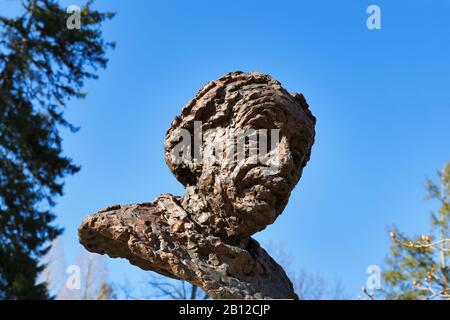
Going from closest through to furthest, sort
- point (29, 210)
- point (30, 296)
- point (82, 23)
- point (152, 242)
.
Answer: point (152, 242)
point (30, 296)
point (29, 210)
point (82, 23)

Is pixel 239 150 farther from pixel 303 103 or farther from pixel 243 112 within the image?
pixel 303 103

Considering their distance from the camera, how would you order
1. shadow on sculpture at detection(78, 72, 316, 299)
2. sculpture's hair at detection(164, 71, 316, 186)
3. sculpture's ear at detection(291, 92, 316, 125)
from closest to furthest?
shadow on sculpture at detection(78, 72, 316, 299), sculpture's hair at detection(164, 71, 316, 186), sculpture's ear at detection(291, 92, 316, 125)

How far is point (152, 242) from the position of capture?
3.43 metres

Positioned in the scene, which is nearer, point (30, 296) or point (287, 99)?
point (287, 99)

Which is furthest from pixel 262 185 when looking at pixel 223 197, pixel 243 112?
pixel 243 112

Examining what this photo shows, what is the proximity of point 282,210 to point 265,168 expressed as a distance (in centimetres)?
34

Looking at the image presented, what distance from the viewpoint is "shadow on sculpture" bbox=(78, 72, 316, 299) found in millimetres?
3445

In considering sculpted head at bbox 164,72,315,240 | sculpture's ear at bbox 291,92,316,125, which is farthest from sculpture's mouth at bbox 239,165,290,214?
sculpture's ear at bbox 291,92,316,125

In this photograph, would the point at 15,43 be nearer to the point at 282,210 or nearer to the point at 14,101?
the point at 14,101

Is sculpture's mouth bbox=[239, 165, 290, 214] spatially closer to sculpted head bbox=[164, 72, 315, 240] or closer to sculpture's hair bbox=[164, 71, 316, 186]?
sculpted head bbox=[164, 72, 315, 240]

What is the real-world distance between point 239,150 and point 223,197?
30 centimetres

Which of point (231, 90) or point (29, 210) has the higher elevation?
point (29, 210)

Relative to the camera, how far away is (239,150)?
3.56 m
